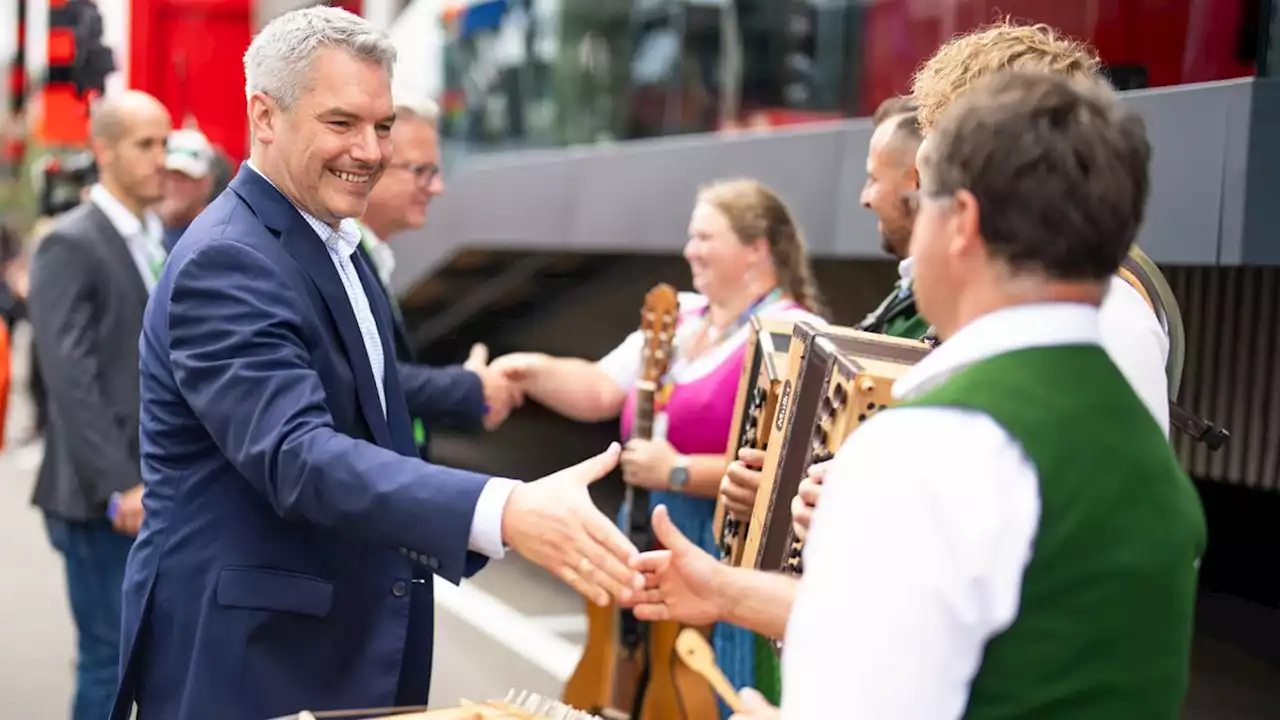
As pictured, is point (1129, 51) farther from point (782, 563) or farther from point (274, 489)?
point (274, 489)

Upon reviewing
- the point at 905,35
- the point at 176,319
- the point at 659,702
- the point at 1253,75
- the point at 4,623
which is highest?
the point at 905,35

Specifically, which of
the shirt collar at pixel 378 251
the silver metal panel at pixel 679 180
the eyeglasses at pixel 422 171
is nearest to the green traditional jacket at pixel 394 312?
the shirt collar at pixel 378 251

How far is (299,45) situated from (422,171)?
1.60 metres

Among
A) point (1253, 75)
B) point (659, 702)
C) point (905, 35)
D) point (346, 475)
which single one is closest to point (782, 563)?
point (346, 475)

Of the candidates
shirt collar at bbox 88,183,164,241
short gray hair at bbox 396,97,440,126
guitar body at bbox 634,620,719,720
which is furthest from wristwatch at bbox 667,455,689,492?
shirt collar at bbox 88,183,164,241

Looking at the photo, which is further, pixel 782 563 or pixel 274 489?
pixel 782 563

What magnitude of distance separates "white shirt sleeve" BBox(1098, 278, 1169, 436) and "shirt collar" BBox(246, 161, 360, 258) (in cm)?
117

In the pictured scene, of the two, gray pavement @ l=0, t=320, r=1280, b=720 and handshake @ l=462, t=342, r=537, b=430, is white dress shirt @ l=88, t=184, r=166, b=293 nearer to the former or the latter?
handshake @ l=462, t=342, r=537, b=430

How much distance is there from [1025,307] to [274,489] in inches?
41.5

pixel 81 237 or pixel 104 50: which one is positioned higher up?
pixel 104 50

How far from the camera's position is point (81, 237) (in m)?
3.79

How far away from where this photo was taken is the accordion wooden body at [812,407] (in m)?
1.86

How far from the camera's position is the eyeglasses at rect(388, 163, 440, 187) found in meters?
3.62

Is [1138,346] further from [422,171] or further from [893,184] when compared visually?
[422,171]
